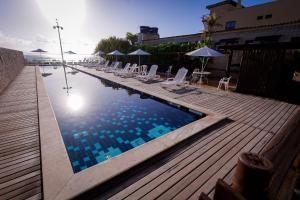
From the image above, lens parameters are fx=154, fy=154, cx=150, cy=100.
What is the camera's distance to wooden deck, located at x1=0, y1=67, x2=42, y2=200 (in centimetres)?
212

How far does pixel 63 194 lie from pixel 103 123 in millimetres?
3237

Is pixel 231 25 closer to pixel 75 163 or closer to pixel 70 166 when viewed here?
pixel 75 163

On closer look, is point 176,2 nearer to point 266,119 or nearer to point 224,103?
point 224,103

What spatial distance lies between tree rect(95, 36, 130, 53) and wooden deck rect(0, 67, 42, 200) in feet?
66.6

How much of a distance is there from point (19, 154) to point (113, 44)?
26.4m

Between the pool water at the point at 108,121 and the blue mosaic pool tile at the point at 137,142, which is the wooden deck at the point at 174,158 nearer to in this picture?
the pool water at the point at 108,121

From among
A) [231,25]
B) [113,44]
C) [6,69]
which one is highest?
[231,25]

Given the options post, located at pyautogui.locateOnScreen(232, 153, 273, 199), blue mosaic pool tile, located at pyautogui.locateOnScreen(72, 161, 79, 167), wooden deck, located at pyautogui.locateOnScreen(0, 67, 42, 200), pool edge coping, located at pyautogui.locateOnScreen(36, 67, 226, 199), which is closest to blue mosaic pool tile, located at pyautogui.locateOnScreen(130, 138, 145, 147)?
pool edge coping, located at pyautogui.locateOnScreen(36, 67, 226, 199)

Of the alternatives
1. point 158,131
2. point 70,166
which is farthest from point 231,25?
point 70,166

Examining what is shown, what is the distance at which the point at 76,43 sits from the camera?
154 feet

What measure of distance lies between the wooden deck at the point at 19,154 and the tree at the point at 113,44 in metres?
20.3

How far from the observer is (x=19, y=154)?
2830mm

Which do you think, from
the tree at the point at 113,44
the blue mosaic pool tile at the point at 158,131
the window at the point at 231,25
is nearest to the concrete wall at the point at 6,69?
the blue mosaic pool tile at the point at 158,131

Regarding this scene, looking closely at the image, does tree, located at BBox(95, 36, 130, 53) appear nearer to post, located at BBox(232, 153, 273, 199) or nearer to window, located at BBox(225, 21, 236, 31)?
window, located at BBox(225, 21, 236, 31)
